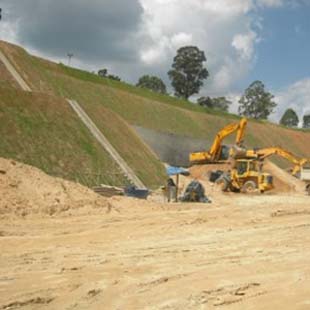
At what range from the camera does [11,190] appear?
1808cm

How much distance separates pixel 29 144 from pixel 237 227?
14.7 m

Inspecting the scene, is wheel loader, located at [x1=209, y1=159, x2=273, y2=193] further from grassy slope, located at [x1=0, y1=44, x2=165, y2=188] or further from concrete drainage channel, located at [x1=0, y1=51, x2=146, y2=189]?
concrete drainage channel, located at [x1=0, y1=51, x2=146, y2=189]

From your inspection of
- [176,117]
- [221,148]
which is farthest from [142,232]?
[176,117]

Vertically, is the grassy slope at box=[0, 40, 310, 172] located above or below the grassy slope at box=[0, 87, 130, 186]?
above

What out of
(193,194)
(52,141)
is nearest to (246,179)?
(193,194)

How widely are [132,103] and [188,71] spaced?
4894 cm

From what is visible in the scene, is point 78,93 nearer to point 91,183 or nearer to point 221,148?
point 221,148

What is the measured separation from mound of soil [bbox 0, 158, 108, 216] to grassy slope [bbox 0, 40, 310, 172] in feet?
56.5

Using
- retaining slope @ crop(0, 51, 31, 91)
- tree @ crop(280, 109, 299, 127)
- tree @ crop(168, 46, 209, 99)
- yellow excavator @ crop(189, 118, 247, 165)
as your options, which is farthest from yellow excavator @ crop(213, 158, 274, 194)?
tree @ crop(280, 109, 299, 127)

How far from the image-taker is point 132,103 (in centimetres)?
6125

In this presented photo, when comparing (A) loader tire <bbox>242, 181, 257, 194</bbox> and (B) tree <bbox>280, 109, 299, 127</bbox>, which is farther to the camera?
(B) tree <bbox>280, 109, 299, 127</bbox>

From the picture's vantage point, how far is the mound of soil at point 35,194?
17.6 m

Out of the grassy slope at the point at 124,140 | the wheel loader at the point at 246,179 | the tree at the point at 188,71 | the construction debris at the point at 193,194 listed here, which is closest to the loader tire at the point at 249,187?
the wheel loader at the point at 246,179

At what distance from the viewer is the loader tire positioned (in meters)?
35.1
